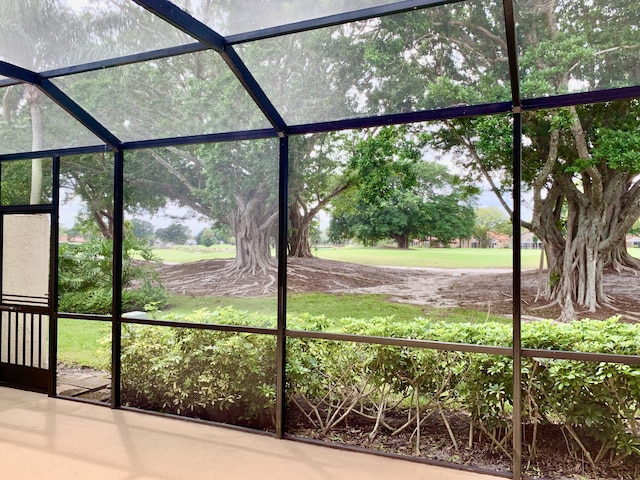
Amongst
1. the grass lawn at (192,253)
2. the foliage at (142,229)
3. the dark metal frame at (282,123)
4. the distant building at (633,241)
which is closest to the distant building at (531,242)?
the distant building at (633,241)

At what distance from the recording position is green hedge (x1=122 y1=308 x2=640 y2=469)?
3199 mm

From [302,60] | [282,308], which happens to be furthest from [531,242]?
[302,60]

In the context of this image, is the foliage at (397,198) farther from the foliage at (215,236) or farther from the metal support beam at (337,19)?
the metal support beam at (337,19)

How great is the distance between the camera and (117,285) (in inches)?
177

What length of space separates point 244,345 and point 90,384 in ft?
7.07

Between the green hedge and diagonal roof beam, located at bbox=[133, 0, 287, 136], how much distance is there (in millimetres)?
1799

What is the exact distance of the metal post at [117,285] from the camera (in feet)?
14.7

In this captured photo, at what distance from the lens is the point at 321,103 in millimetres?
3508

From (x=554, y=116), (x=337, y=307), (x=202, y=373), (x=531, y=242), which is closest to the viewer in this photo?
(x=202, y=373)

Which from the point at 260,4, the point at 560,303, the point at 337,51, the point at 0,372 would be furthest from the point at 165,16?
the point at 560,303

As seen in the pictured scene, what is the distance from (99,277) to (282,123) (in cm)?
379

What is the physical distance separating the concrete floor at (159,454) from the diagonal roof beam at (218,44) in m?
2.42

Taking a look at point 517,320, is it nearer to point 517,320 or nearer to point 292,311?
point 517,320

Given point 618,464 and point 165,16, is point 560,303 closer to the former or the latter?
point 618,464
